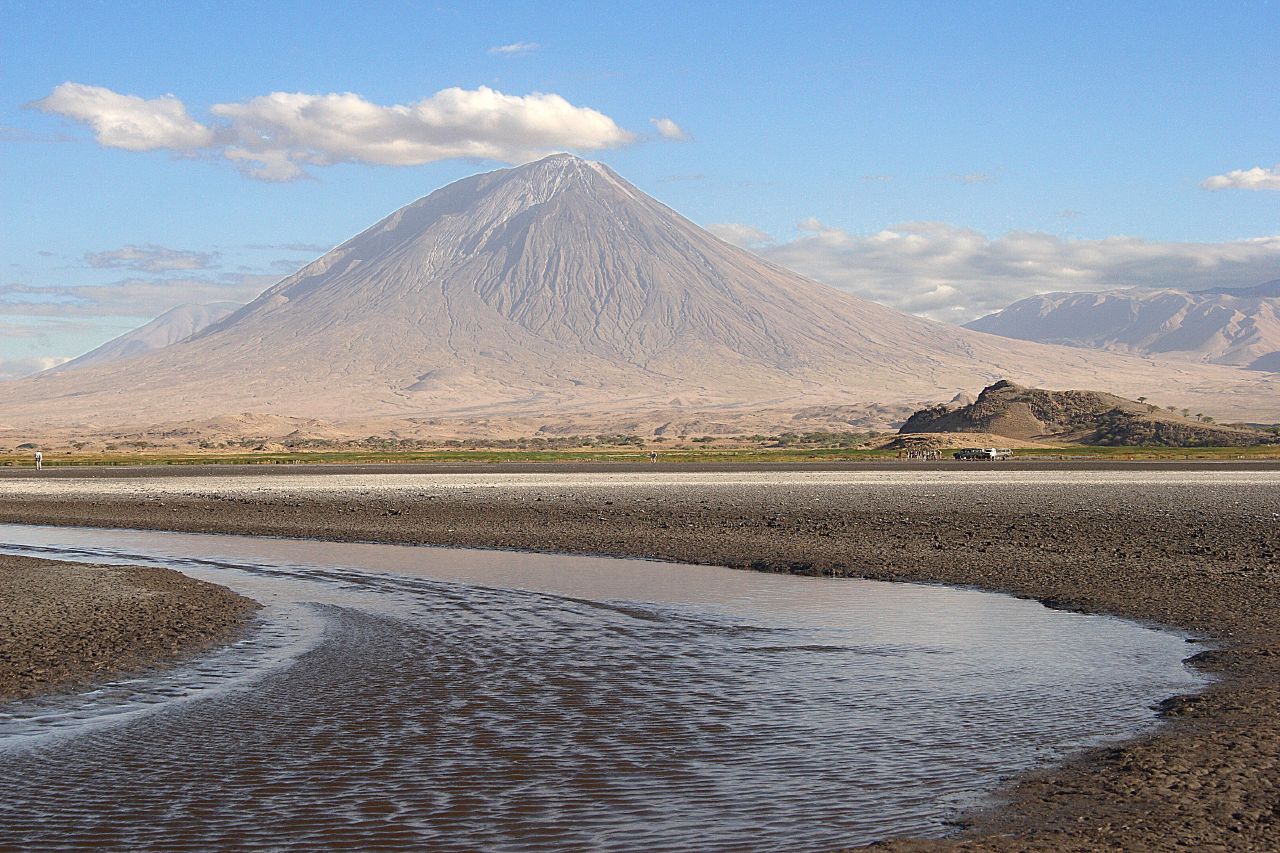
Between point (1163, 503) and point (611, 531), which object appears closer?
point (611, 531)

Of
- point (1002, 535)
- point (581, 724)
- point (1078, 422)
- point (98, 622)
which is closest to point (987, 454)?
point (1078, 422)

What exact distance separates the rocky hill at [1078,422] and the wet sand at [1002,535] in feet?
147

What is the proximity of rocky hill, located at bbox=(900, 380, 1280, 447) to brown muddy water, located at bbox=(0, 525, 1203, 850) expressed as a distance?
336 ft

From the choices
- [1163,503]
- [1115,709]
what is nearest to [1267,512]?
[1163,503]

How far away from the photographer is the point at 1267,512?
129ft

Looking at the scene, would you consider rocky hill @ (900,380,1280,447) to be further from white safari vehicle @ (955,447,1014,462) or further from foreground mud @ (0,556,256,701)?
foreground mud @ (0,556,256,701)

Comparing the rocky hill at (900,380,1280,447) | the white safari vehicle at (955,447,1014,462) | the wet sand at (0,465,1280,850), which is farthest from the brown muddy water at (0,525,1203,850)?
the rocky hill at (900,380,1280,447)

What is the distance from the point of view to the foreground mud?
625 inches

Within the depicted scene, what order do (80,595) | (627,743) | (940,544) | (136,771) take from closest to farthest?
(136,771) → (627,743) → (80,595) → (940,544)

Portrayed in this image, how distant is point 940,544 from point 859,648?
565 inches

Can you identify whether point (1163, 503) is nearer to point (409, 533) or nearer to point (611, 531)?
point (611, 531)

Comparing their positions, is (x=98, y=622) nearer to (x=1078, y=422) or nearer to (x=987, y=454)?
(x=987, y=454)

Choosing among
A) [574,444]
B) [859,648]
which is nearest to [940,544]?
[859,648]

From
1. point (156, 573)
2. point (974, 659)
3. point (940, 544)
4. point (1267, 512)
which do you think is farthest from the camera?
point (1267, 512)
